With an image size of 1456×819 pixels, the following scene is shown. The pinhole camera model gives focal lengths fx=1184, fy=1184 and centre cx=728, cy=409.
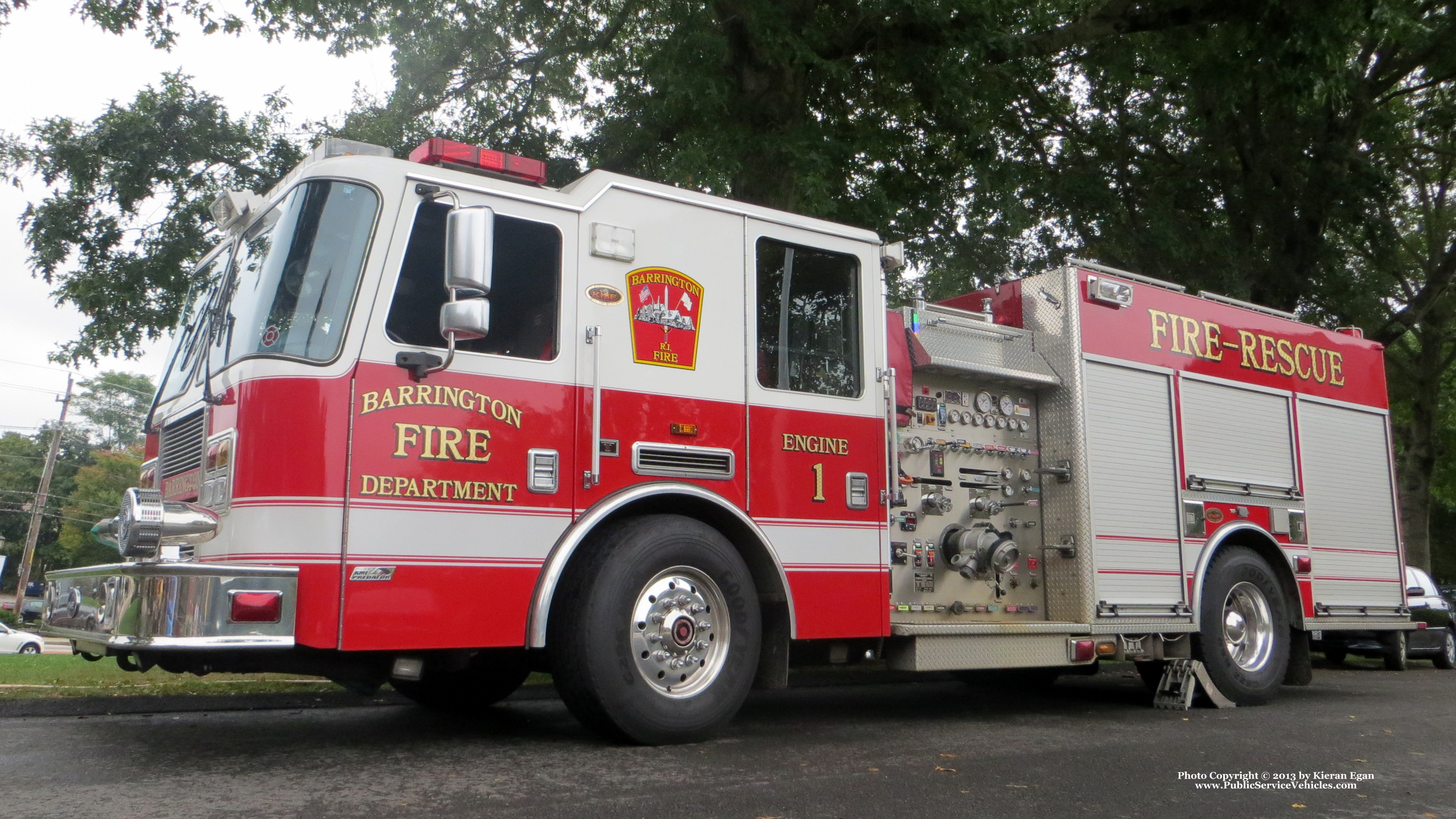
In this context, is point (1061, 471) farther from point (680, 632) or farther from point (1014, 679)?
point (680, 632)

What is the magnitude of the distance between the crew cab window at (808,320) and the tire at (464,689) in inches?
91.0

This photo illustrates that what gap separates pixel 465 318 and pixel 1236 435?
617 centimetres

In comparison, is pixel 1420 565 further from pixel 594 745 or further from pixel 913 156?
pixel 594 745

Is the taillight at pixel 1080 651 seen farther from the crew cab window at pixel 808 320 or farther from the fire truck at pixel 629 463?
the crew cab window at pixel 808 320

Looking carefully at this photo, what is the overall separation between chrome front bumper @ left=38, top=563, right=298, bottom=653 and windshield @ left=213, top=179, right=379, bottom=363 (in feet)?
3.10

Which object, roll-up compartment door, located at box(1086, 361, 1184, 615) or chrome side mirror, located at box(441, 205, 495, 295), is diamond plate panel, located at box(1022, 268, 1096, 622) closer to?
roll-up compartment door, located at box(1086, 361, 1184, 615)

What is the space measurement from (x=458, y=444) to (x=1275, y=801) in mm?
3764

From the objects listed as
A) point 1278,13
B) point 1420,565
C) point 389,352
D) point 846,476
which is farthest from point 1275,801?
point 1420,565

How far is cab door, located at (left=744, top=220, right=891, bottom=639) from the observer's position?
619cm

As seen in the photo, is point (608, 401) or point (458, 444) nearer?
point (458, 444)

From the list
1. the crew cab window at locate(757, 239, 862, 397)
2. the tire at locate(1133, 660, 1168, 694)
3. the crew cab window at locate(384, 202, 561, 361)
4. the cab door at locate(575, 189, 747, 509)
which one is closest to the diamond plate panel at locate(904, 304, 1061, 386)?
the crew cab window at locate(757, 239, 862, 397)

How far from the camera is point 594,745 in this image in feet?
18.6

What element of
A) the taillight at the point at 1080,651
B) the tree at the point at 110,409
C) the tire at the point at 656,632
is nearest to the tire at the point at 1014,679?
the taillight at the point at 1080,651

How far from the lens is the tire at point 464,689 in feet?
23.1
